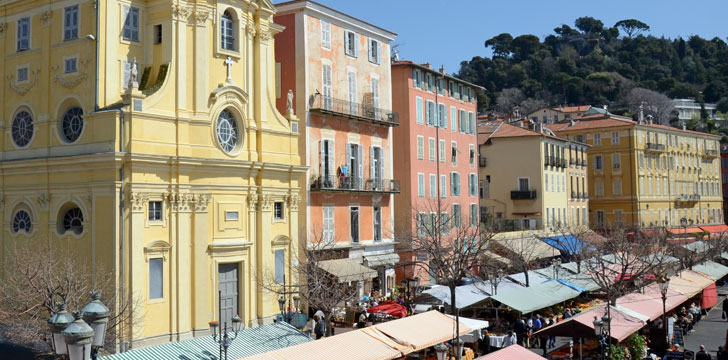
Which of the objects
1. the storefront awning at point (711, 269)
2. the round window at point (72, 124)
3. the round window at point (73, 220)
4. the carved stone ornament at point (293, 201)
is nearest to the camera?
the round window at point (73, 220)

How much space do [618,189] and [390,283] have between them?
39900mm

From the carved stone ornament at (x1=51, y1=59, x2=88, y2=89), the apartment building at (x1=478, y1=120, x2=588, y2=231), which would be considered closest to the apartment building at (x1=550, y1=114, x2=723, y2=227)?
the apartment building at (x1=478, y1=120, x2=588, y2=231)

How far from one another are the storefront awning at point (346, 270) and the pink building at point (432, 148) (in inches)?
255

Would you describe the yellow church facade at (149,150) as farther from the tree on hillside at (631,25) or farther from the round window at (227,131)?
the tree on hillside at (631,25)

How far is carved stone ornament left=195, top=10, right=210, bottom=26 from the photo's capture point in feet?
97.8

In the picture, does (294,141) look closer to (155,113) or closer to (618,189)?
(155,113)

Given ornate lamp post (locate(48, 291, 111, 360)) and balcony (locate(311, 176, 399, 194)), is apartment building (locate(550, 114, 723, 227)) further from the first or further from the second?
ornate lamp post (locate(48, 291, 111, 360))

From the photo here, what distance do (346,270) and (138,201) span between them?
1191 cm

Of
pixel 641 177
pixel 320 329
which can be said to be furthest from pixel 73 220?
pixel 641 177

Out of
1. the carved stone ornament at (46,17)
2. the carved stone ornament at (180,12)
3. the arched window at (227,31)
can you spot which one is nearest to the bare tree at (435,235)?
the arched window at (227,31)

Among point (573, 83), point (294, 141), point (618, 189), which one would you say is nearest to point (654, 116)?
point (573, 83)

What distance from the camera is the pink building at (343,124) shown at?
37.6 m

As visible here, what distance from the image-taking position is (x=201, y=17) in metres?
29.9

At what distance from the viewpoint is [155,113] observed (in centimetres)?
2811
